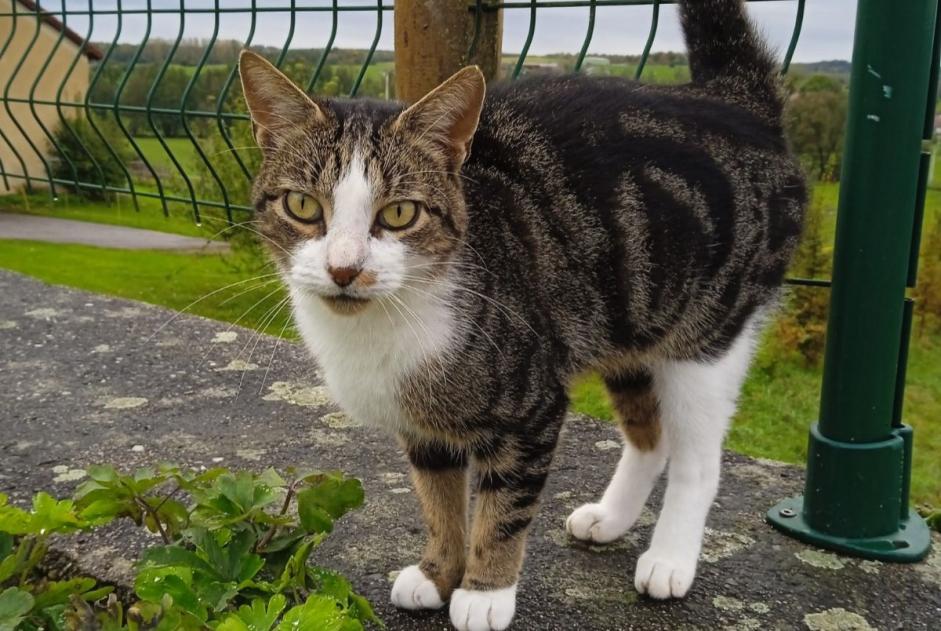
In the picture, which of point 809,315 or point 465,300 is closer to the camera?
point 465,300

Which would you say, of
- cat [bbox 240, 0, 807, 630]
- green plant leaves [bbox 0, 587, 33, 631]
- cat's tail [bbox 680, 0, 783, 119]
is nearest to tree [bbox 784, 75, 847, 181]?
cat's tail [bbox 680, 0, 783, 119]

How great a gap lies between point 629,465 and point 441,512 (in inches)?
21.8

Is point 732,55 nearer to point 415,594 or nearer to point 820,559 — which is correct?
point 820,559

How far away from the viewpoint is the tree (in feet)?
10.6

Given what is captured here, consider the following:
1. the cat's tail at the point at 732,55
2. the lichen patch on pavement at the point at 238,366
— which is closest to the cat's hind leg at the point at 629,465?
the cat's tail at the point at 732,55

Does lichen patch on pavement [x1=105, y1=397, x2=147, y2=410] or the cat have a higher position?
the cat

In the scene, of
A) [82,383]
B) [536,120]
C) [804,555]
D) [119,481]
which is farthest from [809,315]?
[119,481]

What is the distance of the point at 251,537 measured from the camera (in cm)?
152

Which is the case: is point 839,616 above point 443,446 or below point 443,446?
below

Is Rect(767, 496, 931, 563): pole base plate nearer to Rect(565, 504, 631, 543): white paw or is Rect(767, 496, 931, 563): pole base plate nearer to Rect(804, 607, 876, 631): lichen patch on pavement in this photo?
Rect(804, 607, 876, 631): lichen patch on pavement

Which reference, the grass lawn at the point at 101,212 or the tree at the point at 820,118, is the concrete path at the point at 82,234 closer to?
the grass lawn at the point at 101,212

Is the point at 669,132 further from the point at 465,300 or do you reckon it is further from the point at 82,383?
the point at 82,383

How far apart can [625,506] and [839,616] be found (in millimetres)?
518

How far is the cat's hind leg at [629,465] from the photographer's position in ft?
6.70
